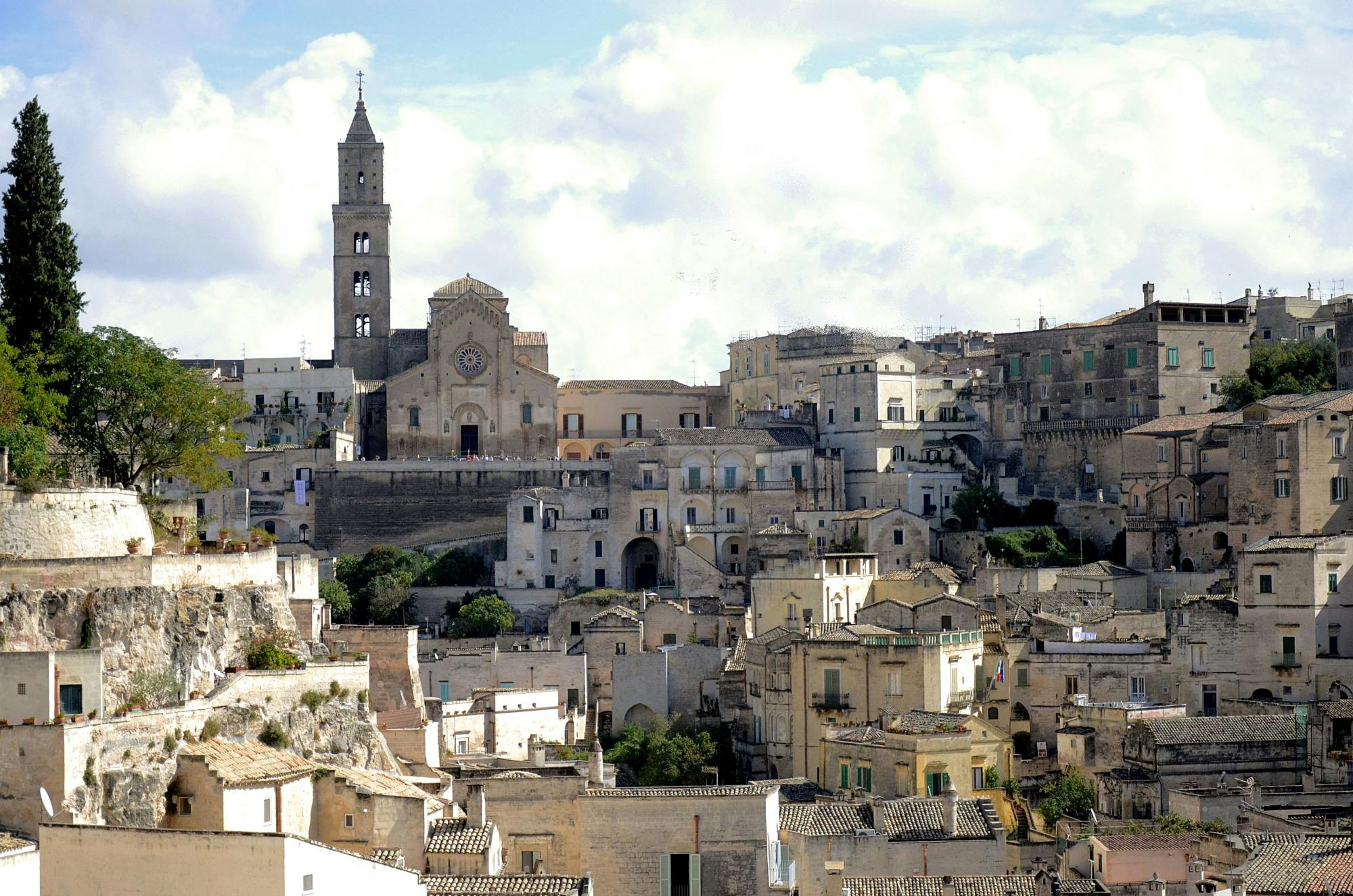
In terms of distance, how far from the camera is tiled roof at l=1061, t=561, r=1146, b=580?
69.0 m

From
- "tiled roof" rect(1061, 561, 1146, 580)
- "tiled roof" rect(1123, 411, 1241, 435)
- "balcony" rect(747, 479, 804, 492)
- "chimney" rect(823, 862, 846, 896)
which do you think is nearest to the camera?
"chimney" rect(823, 862, 846, 896)

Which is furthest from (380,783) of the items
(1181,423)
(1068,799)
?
(1181,423)

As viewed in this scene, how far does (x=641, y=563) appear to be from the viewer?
3268 inches

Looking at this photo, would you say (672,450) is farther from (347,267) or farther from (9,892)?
(9,892)

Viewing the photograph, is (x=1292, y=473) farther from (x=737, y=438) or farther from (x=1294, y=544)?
(x=737, y=438)

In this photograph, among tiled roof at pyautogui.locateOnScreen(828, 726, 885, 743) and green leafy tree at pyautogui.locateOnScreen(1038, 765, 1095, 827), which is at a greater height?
tiled roof at pyautogui.locateOnScreen(828, 726, 885, 743)

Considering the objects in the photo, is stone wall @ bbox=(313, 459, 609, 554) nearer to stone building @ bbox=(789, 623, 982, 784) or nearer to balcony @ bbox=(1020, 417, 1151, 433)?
balcony @ bbox=(1020, 417, 1151, 433)

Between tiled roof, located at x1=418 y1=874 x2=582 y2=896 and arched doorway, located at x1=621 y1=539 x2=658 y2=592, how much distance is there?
1787 inches

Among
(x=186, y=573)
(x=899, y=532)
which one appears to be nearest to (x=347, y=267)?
(x=899, y=532)

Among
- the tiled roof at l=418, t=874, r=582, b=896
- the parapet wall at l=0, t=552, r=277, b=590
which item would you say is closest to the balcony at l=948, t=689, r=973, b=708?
the parapet wall at l=0, t=552, r=277, b=590

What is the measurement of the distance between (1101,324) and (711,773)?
106 feet

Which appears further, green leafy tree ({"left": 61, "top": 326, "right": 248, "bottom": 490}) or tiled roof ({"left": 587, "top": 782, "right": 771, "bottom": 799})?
green leafy tree ({"left": 61, "top": 326, "right": 248, "bottom": 490})

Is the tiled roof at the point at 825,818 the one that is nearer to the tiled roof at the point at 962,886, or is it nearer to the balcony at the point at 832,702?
the tiled roof at the point at 962,886

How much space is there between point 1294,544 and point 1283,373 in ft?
72.4
